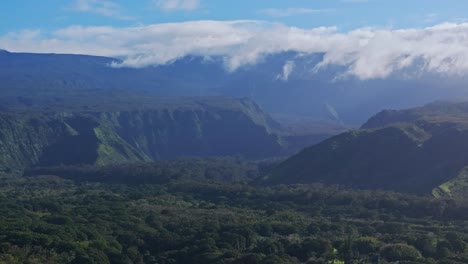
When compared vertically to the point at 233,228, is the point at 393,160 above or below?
above

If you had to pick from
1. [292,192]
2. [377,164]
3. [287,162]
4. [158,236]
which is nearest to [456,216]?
[292,192]

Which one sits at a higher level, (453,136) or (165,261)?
(453,136)

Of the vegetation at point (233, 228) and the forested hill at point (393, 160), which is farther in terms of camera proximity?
the forested hill at point (393, 160)

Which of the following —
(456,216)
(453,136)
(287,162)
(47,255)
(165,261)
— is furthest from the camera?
(287,162)

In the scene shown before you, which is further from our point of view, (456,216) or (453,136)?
(453,136)

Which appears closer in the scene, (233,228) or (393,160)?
(233,228)

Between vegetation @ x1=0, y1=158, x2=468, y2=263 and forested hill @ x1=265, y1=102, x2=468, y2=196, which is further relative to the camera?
forested hill @ x1=265, y1=102, x2=468, y2=196

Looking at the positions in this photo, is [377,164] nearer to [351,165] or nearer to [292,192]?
[351,165]

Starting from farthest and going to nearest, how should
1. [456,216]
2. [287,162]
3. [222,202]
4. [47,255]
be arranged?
[287,162] → [222,202] → [456,216] → [47,255]
